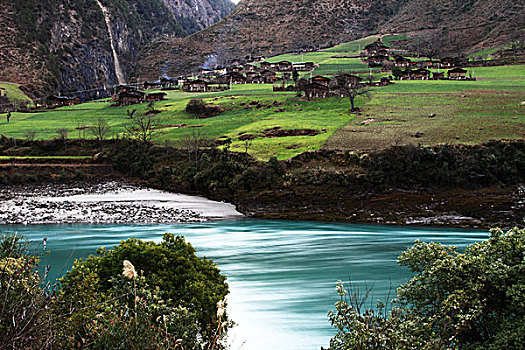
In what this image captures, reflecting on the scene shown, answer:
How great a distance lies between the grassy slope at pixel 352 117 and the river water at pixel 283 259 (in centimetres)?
1618

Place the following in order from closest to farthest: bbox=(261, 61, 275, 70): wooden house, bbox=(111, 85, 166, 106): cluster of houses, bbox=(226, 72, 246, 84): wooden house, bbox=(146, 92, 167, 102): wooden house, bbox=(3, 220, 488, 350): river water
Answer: bbox=(3, 220, 488, 350): river water → bbox=(146, 92, 167, 102): wooden house → bbox=(111, 85, 166, 106): cluster of houses → bbox=(226, 72, 246, 84): wooden house → bbox=(261, 61, 275, 70): wooden house

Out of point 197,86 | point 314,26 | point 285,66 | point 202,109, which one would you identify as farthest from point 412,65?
point 314,26

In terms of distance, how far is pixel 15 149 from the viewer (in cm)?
6912

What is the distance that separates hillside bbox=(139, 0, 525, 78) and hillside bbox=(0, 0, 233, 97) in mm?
14597

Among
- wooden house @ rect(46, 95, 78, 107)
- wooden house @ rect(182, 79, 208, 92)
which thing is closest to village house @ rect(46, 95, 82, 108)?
wooden house @ rect(46, 95, 78, 107)

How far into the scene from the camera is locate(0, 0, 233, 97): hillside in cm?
13862

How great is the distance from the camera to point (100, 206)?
49.2m

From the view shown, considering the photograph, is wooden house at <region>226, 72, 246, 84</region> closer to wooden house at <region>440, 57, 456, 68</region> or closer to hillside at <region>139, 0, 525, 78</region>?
wooden house at <region>440, 57, 456, 68</region>

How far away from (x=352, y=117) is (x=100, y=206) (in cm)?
3677

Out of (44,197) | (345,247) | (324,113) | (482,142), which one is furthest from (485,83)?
(44,197)

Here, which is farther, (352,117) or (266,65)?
(266,65)

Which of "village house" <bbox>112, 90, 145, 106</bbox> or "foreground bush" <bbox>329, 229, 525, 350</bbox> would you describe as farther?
"village house" <bbox>112, 90, 145, 106</bbox>

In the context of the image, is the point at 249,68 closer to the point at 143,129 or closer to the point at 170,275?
the point at 143,129

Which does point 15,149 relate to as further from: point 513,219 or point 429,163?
point 513,219
